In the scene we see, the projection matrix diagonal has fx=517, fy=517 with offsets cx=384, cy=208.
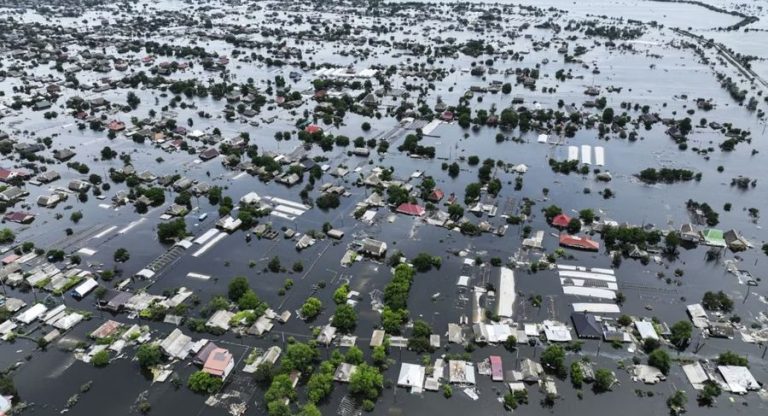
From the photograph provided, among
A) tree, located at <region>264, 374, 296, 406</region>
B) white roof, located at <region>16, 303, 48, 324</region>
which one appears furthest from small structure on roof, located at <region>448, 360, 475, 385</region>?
white roof, located at <region>16, 303, 48, 324</region>

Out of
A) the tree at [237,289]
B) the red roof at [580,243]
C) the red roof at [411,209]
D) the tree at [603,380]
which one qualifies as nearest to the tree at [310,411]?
the tree at [237,289]

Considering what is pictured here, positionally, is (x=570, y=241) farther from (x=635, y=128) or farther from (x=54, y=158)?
(x=54, y=158)

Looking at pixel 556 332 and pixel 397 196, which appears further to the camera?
pixel 397 196

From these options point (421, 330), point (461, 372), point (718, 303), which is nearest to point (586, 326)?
point (461, 372)

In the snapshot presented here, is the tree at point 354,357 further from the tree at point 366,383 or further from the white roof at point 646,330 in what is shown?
the white roof at point 646,330

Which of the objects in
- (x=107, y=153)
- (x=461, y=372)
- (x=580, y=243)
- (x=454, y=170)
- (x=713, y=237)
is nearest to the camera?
(x=461, y=372)

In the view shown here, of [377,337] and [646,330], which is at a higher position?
[377,337]

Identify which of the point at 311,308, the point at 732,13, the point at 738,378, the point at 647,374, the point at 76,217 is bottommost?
the point at 732,13

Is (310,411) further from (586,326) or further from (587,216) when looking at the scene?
(587,216)
